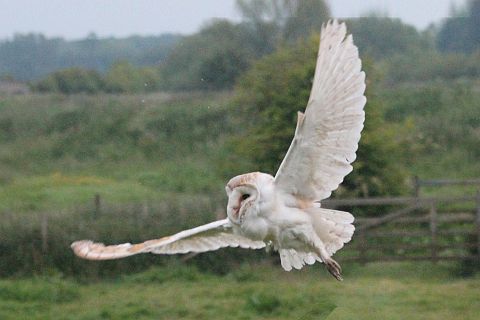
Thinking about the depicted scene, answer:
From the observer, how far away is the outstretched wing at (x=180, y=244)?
24.4 feet

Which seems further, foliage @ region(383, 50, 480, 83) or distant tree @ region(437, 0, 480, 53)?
distant tree @ region(437, 0, 480, 53)

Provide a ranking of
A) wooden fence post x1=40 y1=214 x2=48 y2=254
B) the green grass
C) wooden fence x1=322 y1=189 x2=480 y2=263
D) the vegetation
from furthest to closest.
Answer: wooden fence post x1=40 y1=214 x2=48 y2=254 → wooden fence x1=322 y1=189 x2=480 y2=263 → the vegetation → the green grass

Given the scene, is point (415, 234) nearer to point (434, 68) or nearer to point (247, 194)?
point (247, 194)

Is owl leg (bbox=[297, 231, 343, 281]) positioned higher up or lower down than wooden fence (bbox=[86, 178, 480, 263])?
higher up

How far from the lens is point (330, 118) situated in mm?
6992

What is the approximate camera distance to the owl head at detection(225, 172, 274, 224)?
7141 mm

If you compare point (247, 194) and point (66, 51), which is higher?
point (247, 194)

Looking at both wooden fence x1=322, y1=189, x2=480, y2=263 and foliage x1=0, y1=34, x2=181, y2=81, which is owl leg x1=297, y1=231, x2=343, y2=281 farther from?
foliage x1=0, y1=34, x2=181, y2=81

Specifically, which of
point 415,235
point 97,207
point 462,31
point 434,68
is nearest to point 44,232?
point 97,207

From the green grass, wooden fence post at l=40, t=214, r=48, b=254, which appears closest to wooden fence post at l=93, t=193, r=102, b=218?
wooden fence post at l=40, t=214, r=48, b=254

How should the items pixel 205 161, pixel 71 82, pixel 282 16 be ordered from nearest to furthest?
pixel 205 161 → pixel 282 16 → pixel 71 82

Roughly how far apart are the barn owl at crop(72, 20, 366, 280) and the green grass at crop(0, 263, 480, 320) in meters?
3.87

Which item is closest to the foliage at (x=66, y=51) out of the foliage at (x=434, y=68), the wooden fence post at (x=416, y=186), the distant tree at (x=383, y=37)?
the distant tree at (x=383, y=37)

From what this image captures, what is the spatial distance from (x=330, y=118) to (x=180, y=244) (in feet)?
5.07
